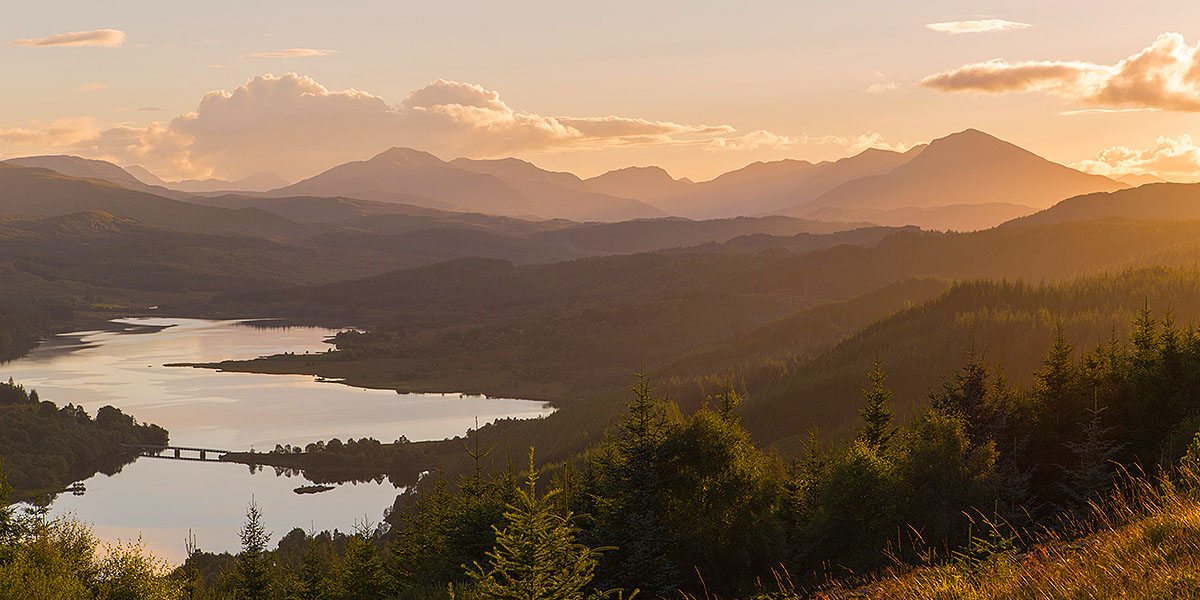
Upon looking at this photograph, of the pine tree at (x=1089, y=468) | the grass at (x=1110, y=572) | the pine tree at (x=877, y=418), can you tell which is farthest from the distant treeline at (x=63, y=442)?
the grass at (x=1110, y=572)

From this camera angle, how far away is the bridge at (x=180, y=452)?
150 meters

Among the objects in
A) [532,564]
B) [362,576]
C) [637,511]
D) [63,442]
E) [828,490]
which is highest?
[532,564]

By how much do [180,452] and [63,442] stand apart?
18395mm

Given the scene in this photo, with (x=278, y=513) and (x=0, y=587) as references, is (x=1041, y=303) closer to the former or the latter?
(x=278, y=513)

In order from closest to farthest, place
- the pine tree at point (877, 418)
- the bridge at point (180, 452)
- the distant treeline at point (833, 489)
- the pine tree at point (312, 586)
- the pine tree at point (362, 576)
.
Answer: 1. the distant treeline at point (833, 489)
2. the pine tree at point (362, 576)
3. the pine tree at point (877, 418)
4. the pine tree at point (312, 586)
5. the bridge at point (180, 452)

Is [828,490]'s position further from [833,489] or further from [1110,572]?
[1110,572]

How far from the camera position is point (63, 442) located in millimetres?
151625

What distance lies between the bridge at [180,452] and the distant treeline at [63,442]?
1.54 m

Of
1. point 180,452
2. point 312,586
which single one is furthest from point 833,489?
point 180,452

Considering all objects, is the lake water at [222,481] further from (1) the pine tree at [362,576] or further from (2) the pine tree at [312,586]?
(1) the pine tree at [362,576]

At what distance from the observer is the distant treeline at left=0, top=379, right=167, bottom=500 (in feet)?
476

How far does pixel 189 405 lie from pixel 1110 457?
18633 centimetres

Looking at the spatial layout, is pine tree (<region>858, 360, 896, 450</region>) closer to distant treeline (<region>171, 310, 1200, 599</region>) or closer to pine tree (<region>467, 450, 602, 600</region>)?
distant treeline (<region>171, 310, 1200, 599</region>)

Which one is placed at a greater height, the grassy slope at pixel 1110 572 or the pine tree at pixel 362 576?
the grassy slope at pixel 1110 572
